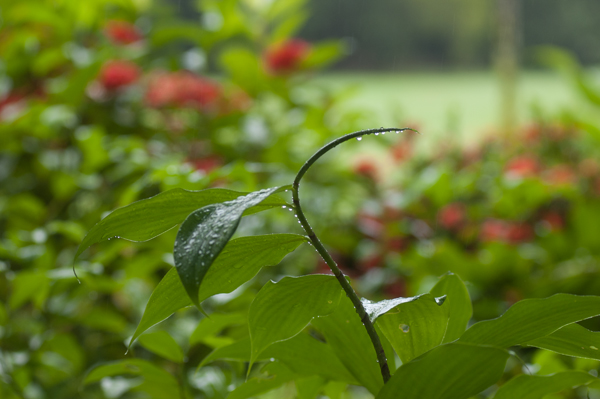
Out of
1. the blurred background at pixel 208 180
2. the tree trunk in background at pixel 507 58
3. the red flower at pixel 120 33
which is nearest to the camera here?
the blurred background at pixel 208 180

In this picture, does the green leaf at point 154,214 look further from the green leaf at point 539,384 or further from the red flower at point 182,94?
the red flower at point 182,94

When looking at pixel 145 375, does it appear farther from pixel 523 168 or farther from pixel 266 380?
pixel 523 168

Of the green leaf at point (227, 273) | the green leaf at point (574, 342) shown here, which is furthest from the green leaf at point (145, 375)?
the green leaf at point (574, 342)

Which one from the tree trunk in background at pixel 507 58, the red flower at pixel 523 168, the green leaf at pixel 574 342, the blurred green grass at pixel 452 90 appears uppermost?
the green leaf at pixel 574 342

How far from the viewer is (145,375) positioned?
38cm

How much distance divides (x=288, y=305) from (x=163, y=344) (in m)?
0.16

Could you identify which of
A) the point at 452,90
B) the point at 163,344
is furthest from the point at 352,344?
the point at 452,90

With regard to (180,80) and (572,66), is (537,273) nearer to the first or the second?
(572,66)

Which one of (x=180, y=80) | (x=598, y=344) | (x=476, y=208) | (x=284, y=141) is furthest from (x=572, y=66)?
(x=598, y=344)

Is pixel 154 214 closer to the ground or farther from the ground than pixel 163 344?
farther from the ground

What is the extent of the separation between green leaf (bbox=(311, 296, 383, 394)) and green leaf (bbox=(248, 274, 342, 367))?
0.04 metres

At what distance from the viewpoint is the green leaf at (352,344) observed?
28cm

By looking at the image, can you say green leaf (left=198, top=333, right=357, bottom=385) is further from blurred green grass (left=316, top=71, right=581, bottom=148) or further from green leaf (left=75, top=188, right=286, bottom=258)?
blurred green grass (left=316, top=71, right=581, bottom=148)

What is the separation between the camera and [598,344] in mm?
271
